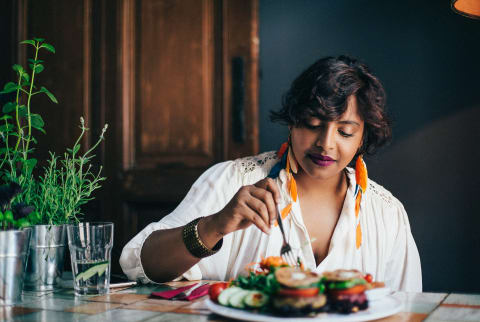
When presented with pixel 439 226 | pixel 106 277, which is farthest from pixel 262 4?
pixel 106 277

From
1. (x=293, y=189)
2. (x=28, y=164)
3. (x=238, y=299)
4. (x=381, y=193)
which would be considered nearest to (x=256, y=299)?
(x=238, y=299)

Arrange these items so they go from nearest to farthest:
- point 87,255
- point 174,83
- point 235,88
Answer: point 87,255
point 235,88
point 174,83

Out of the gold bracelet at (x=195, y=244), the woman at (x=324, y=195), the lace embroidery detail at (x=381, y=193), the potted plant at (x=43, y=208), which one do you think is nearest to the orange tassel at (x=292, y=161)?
the woman at (x=324, y=195)

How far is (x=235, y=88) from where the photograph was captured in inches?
102

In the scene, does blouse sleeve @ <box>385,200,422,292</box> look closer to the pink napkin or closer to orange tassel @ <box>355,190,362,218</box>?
orange tassel @ <box>355,190,362,218</box>

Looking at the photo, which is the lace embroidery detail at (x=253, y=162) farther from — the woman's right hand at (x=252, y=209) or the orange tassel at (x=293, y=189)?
the woman's right hand at (x=252, y=209)

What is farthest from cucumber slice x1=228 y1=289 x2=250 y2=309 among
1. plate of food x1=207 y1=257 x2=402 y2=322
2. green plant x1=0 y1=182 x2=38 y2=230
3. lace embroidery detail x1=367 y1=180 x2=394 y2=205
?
lace embroidery detail x1=367 y1=180 x2=394 y2=205

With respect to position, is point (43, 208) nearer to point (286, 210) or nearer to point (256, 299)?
point (256, 299)

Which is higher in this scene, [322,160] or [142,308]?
[322,160]

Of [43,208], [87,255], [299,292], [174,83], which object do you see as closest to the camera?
[299,292]

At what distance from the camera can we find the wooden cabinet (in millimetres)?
2584

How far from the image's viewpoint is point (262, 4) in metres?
2.66

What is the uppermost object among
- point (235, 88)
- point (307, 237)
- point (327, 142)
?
point (235, 88)

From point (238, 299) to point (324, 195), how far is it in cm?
105
